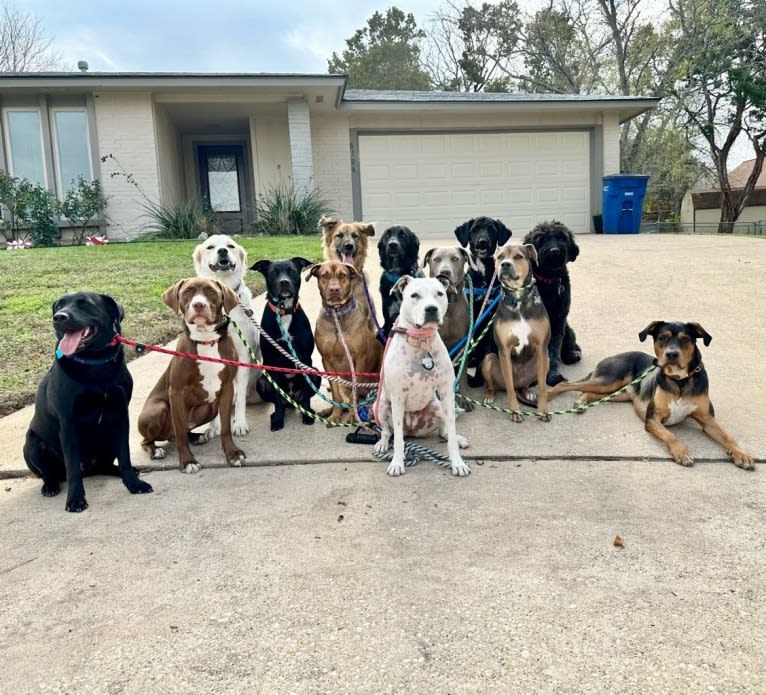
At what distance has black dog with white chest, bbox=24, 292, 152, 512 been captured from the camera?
10.4 ft

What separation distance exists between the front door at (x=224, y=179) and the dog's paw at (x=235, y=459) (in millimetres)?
16381

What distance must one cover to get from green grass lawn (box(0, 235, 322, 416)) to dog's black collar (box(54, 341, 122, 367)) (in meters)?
2.12

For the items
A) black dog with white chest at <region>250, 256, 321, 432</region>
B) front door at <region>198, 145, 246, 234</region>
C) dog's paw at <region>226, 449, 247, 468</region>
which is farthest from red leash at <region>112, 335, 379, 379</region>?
front door at <region>198, 145, 246, 234</region>

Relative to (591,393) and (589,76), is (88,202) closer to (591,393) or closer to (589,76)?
(591,393)

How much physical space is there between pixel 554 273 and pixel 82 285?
6.96 meters

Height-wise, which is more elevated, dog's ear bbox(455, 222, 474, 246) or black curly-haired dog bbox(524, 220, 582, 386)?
dog's ear bbox(455, 222, 474, 246)

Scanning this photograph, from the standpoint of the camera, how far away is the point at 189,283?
12.2 feet

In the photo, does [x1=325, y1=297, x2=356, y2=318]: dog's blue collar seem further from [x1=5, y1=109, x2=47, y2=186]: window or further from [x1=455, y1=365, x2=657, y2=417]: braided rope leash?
[x1=5, y1=109, x2=47, y2=186]: window

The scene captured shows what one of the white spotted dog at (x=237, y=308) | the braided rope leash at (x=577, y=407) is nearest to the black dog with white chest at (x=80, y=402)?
the white spotted dog at (x=237, y=308)

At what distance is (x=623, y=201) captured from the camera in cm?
1631

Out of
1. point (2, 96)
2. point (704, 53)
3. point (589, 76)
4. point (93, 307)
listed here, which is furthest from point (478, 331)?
point (589, 76)

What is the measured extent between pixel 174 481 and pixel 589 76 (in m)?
32.9

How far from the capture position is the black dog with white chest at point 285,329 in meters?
4.48

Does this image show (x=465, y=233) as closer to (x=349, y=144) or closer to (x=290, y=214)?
(x=290, y=214)
